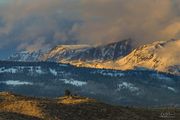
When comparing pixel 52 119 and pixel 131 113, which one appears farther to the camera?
pixel 131 113

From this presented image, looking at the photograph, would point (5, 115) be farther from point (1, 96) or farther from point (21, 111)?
point (1, 96)

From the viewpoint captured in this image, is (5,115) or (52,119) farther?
(52,119)

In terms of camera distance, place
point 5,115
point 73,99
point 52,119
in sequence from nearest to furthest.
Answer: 1. point 5,115
2. point 52,119
3. point 73,99

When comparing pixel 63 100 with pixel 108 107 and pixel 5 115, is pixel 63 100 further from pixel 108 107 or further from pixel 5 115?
pixel 5 115

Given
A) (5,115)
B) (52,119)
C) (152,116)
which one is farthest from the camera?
(152,116)

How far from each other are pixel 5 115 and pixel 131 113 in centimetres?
4194

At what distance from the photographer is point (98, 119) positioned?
476 feet

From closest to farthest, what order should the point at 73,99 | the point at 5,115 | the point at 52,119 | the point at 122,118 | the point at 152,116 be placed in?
the point at 5,115
the point at 52,119
the point at 122,118
the point at 152,116
the point at 73,99

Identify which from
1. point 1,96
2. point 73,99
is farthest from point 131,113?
point 1,96

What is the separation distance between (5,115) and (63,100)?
1961 inches

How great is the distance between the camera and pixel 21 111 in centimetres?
15062

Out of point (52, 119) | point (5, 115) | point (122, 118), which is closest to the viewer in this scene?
point (5, 115)

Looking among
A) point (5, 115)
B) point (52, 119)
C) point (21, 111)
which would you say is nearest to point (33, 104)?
point (21, 111)

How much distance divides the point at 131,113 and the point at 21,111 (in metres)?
29.1
